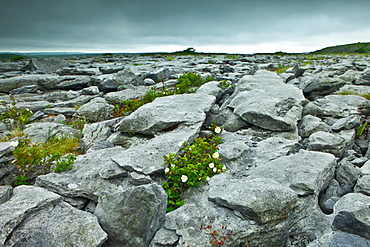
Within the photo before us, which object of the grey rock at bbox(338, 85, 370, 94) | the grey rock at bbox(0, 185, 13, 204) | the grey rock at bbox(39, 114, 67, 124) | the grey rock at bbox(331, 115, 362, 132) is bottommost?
the grey rock at bbox(39, 114, 67, 124)

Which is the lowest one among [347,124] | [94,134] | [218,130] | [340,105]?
[94,134]

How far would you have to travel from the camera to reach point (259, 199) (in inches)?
158

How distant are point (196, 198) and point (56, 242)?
2404 mm

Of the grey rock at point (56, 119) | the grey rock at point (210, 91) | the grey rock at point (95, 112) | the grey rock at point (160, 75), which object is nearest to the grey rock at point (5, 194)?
the grey rock at point (95, 112)

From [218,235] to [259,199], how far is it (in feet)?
2.92

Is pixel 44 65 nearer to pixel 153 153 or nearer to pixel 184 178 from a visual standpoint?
pixel 153 153

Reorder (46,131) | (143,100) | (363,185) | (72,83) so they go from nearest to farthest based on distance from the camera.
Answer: (363,185), (46,131), (143,100), (72,83)

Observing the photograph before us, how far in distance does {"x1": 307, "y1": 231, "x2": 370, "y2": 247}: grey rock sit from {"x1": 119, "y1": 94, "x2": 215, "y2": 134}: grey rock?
4.21 m

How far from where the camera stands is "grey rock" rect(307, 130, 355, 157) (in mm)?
6066

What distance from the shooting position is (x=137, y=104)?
10.3 m

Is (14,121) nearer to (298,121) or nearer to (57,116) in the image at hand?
(57,116)

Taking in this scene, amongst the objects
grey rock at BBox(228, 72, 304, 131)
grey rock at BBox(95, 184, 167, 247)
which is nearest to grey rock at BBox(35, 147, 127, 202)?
grey rock at BBox(95, 184, 167, 247)

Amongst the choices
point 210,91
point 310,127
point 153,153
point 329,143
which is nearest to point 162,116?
point 153,153

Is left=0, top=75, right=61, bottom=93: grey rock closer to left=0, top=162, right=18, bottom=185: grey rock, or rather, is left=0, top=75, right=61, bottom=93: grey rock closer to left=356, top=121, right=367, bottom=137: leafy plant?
left=0, top=162, right=18, bottom=185: grey rock
